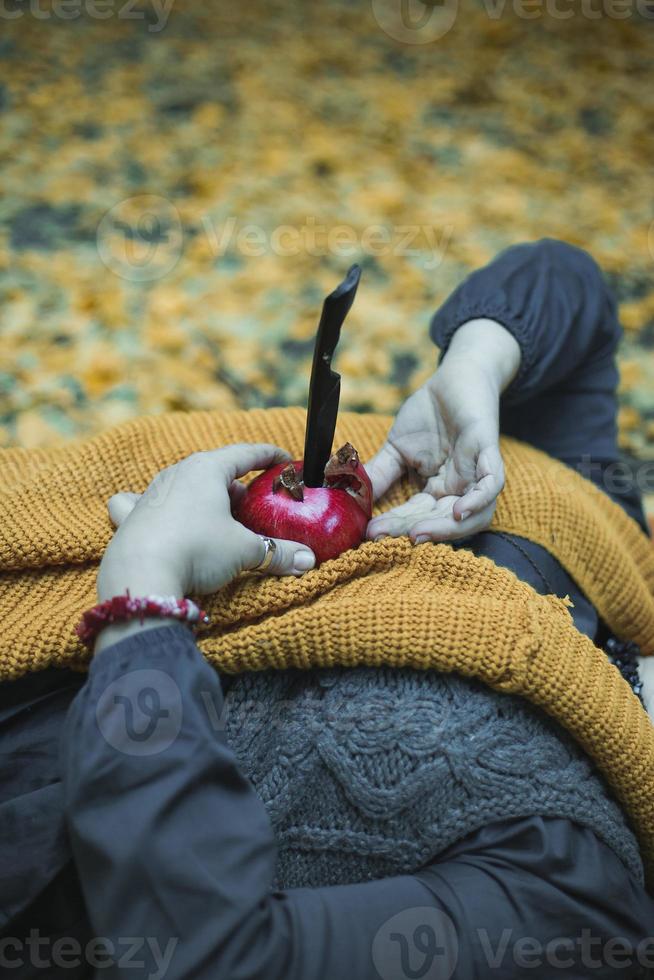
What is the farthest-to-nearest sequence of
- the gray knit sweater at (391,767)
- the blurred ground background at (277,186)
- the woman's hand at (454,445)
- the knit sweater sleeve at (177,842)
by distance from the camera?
the blurred ground background at (277,186) < the woman's hand at (454,445) < the gray knit sweater at (391,767) < the knit sweater sleeve at (177,842)

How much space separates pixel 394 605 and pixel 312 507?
0.34 ft

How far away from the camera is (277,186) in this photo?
1.82 metres

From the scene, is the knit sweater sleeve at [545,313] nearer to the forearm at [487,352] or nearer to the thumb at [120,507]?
the forearm at [487,352]

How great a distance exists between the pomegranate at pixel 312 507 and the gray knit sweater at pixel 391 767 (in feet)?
0.36

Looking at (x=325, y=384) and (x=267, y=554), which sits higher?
(x=325, y=384)

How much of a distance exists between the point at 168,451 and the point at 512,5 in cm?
201

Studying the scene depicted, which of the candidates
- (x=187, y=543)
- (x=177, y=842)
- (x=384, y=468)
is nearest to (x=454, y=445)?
(x=384, y=468)

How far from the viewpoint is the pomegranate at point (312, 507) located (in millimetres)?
695

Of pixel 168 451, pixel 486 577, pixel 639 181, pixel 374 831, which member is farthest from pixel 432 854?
pixel 639 181

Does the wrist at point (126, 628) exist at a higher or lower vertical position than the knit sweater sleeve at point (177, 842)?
higher

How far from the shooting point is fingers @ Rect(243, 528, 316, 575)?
0.66 metres

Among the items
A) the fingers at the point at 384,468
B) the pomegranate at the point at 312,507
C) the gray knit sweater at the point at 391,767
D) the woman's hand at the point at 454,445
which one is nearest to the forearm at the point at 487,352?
the woman's hand at the point at 454,445

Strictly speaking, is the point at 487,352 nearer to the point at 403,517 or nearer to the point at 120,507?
the point at 403,517

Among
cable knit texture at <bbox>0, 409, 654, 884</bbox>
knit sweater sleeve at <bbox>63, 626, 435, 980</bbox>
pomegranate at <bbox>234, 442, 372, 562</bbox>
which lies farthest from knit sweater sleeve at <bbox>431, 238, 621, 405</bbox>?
knit sweater sleeve at <bbox>63, 626, 435, 980</bbox>
